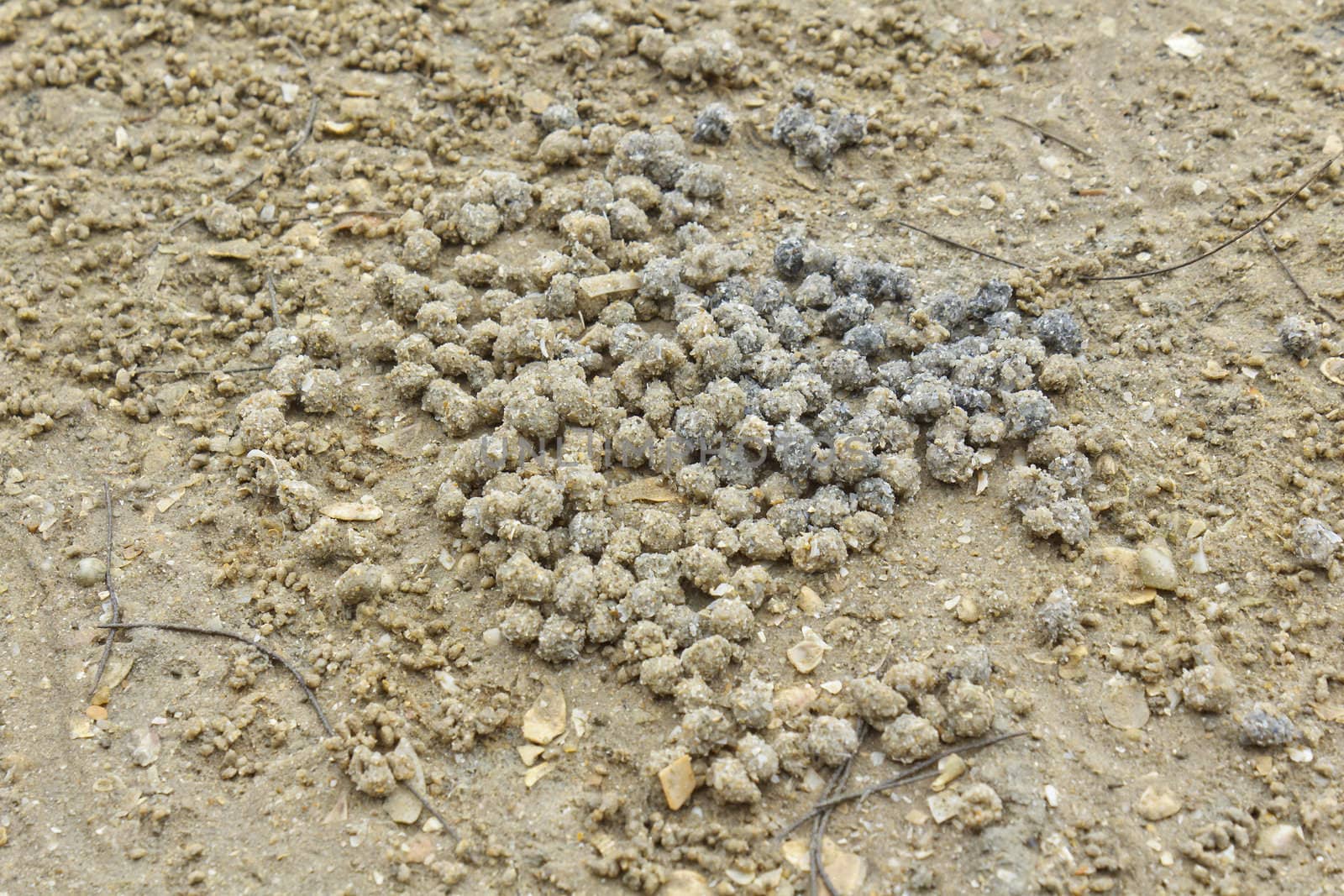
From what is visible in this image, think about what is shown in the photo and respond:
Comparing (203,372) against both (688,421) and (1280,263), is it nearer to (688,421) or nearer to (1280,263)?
(688,421)

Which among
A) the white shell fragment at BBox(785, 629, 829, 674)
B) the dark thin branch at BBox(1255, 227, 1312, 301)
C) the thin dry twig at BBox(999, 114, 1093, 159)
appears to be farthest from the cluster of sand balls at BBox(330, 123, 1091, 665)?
the thin dry twig at BBox(999, 114, 1093, 159)

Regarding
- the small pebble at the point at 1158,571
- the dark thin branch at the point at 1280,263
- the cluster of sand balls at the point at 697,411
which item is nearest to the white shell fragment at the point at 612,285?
the cluster of sand balls at the point at 697,411

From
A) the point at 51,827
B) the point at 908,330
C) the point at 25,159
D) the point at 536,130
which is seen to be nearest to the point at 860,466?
the point at 908,330

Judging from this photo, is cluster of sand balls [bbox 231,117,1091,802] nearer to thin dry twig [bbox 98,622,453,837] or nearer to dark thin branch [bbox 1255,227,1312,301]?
thin dry twig [bbox 98,622,453,837]

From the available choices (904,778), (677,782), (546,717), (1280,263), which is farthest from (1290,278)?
(546,717)

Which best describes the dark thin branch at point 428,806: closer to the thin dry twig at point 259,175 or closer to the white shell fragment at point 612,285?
the white shell fragment at point 612,285

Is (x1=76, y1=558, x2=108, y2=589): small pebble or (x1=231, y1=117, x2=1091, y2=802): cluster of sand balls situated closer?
(x1=231, y1=117, x2=1091, y2=802): cluster of sand balls
